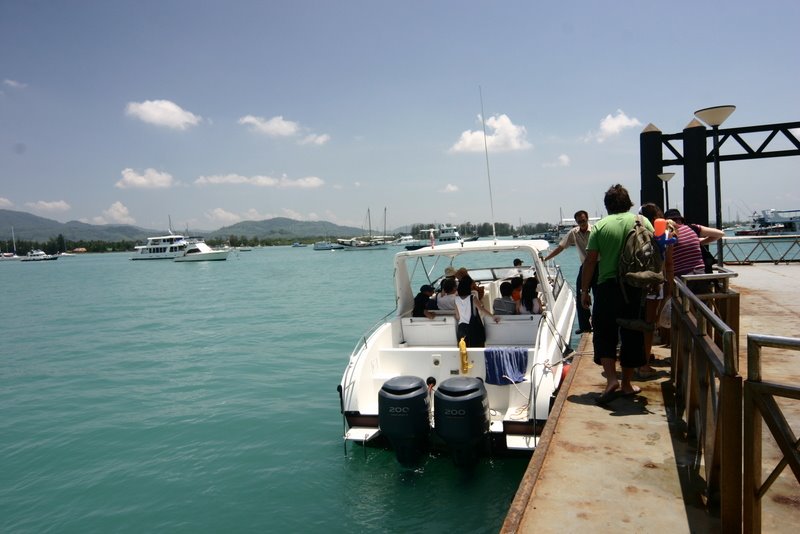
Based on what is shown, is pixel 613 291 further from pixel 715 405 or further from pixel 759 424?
pixel 759 424

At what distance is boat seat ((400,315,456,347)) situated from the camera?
7.73 meters

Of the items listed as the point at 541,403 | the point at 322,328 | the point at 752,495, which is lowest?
the point at 322,328

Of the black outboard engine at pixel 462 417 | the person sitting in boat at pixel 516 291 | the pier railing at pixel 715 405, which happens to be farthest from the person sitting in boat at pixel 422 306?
the pier railing at pixel 715 405

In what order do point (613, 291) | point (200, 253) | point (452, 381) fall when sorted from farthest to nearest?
point (200, 253), point (452, 381), point (613, 291)

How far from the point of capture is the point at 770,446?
12.2 feet

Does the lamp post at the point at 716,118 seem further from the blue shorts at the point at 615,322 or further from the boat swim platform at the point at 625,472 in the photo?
the blue shorts at the point at 615,322

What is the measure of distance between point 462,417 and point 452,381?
44cm

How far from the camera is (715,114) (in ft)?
29.9

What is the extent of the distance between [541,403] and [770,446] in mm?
2339

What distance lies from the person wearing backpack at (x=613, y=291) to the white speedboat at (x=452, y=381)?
1.23 meters

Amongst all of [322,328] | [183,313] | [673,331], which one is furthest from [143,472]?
[183,313]

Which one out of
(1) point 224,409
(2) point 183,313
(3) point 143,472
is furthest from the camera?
(2) point 183,313

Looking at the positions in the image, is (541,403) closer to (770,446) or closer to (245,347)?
(770,446)

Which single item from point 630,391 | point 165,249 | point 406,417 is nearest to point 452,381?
point 406,417
